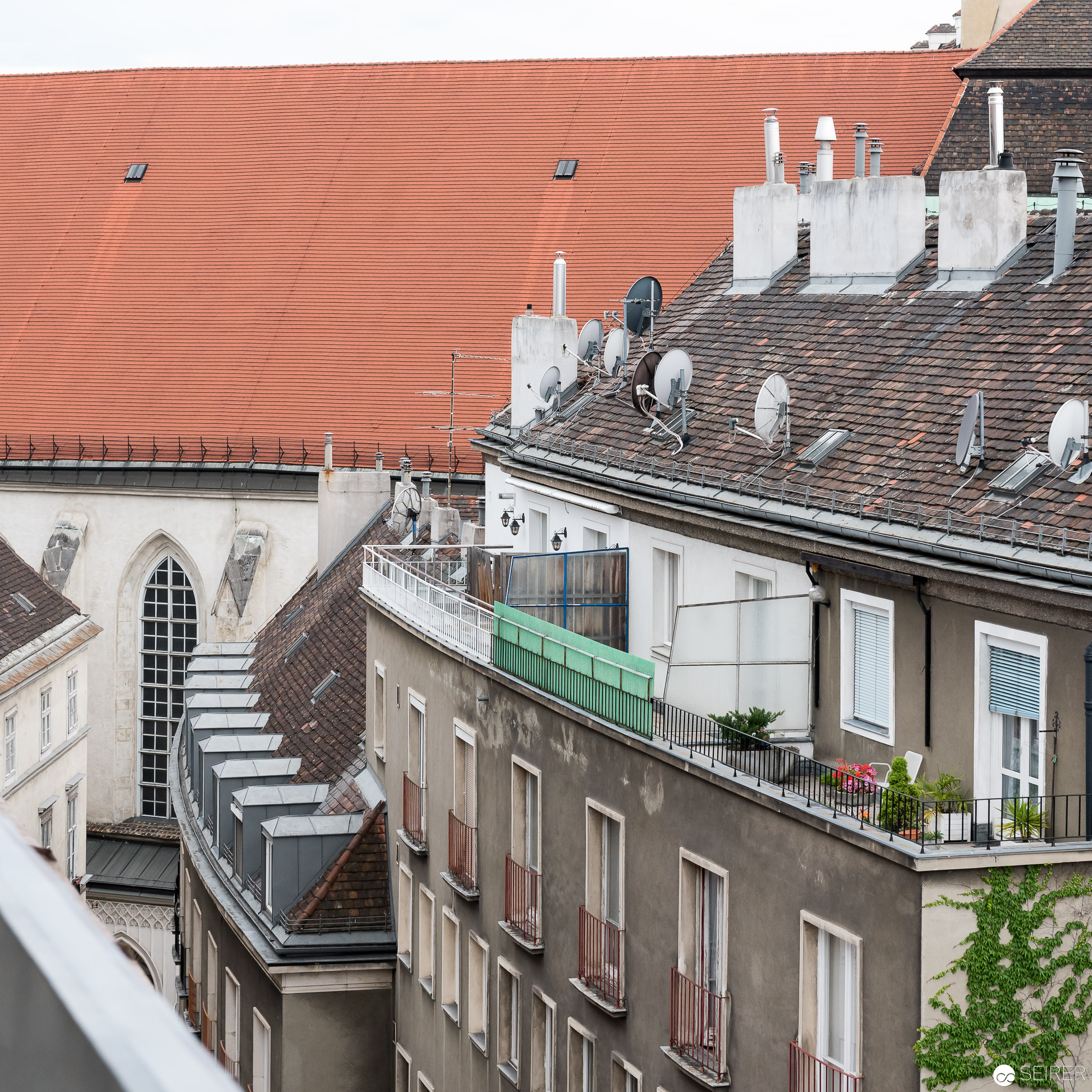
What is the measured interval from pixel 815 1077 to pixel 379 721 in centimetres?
1309

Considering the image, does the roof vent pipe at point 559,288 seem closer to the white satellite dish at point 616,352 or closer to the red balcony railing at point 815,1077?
the white satellite dish at point 616,352

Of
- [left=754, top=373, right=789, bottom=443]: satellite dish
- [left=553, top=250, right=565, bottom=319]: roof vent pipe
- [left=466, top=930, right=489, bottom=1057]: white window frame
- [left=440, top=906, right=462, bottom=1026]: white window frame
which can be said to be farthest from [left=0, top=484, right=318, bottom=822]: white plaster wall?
[left=754, top=373, right=789, bottom=443]: satellite dish

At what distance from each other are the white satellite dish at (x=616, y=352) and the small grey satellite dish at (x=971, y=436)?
316 inches

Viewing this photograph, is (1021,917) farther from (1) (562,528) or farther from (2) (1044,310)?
(1) (562,528)

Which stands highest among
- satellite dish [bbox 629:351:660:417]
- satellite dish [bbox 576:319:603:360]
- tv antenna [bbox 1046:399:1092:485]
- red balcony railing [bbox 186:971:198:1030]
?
satellite dish [bbox 576:319:603:360]

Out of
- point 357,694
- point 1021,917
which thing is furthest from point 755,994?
point 357,694

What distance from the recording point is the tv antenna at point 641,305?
2311 cm

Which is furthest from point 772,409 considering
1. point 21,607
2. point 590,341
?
point 21,607

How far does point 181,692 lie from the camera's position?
150 feet

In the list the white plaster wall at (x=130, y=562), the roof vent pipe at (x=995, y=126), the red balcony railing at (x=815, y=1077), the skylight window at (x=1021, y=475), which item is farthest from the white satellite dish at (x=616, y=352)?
the white plaster wall at (x=130, y=562)

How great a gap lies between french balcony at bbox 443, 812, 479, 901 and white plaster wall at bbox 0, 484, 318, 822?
24478 millimetres

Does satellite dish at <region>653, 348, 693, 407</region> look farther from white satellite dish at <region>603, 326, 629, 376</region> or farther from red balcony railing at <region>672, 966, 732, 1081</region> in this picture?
red balcony railing at <region>672, 966, 732, 1081</region>

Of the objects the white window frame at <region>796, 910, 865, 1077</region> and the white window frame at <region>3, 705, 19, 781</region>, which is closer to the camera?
the white window frame at <region>796, 910, 865, 1077</region>

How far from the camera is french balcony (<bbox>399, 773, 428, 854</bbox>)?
2122cm
